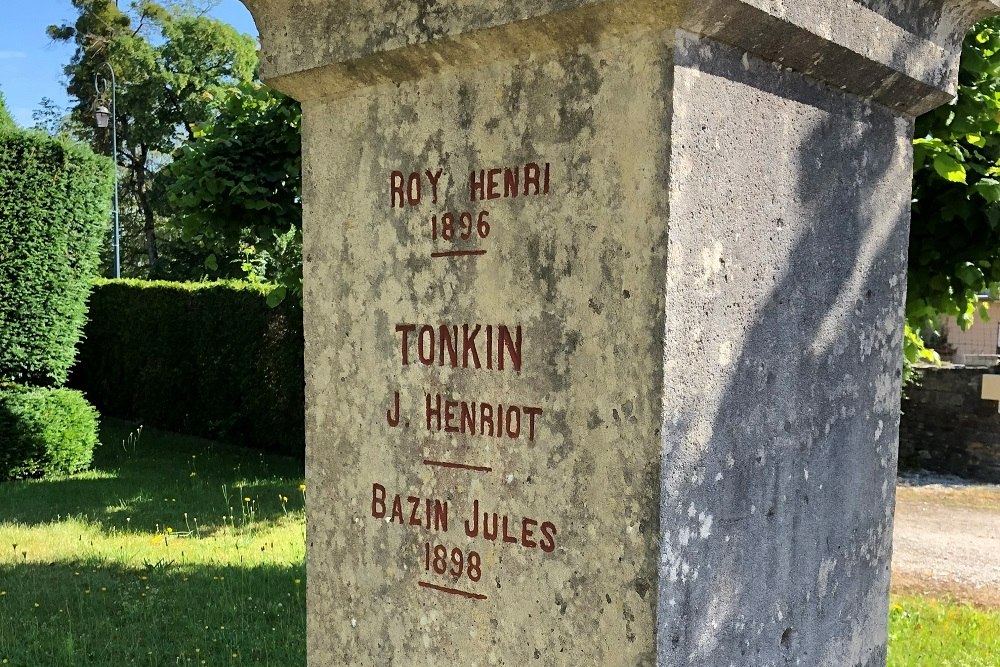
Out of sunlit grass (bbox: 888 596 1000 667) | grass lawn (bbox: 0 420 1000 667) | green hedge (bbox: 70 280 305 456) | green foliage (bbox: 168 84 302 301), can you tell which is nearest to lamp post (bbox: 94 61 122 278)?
green hedge (bbox: 70 280 305 456)

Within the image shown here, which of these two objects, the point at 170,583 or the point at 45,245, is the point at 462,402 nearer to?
the point at 170,583

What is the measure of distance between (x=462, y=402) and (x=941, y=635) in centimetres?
432

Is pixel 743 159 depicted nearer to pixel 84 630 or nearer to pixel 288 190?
pixel 288 190

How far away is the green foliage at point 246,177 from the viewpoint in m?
5.12

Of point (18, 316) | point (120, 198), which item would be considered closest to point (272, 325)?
point (18, 316)

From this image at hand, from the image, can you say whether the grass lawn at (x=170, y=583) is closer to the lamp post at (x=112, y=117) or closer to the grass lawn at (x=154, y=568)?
the grass lawn at (x=154, y=568)

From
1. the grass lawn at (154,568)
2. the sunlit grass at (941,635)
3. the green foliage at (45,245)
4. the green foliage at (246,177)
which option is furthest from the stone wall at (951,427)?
the green foliage at (45,245)

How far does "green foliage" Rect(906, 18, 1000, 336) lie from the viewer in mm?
3578

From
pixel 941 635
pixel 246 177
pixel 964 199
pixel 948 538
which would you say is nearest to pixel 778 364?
pixel 964 199

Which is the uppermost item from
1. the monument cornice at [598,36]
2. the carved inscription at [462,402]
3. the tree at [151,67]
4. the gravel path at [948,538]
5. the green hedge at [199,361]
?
the tree at [151,67]

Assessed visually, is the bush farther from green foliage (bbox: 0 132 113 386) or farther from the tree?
the tree

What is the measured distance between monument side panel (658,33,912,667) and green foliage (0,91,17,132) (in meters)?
9.72

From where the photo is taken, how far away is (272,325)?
1162 centimetres

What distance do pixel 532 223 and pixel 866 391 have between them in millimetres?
852
